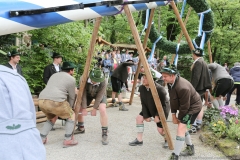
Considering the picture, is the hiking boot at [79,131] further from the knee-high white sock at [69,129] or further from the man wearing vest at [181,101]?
the man wearing vest at [181,101]

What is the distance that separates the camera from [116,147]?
5508 millimetres

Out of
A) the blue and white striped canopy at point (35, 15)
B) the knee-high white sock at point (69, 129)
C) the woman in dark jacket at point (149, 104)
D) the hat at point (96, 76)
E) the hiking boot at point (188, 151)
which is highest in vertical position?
the blue and white striped canopy at point (35, 15)

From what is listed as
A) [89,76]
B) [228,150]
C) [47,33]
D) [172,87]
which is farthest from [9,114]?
[47,33]

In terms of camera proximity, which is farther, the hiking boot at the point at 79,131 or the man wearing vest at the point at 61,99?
the hiking boot at the point at 79,131

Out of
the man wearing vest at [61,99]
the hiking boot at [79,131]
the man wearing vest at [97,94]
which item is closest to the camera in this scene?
the man wearing vest at [61,99]

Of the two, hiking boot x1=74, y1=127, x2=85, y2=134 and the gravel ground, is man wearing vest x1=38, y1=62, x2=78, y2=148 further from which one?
hiking boot x1=74, y1=127, x2=85, y2=134

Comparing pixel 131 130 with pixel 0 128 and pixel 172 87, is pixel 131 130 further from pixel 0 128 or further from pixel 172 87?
pixel 0 128

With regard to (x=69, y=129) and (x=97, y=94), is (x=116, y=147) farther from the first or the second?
(x=97, y=94)

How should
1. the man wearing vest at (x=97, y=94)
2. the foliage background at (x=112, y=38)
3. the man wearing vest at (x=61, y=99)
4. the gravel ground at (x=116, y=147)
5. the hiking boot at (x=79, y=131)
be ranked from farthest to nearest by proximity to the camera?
1. the foliage background at (x=112, y=38)
2. the hiking boot at (x=79, y=131)
3. the man wearing vest at (x=97, y=94)
4. the man wearing vest at (x=61, y=99)
5. the gravel ground at (x=116, y=147)

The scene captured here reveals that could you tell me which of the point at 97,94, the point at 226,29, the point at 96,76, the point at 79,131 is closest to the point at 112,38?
the point at 226,29

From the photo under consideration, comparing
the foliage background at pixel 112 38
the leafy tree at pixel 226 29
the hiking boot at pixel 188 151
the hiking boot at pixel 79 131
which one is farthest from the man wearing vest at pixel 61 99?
the leafy tree at pixel 226 29

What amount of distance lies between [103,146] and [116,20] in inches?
806

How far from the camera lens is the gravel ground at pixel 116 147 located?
5022 millimetres

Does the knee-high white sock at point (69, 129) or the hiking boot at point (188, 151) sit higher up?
the knee-high white sock at point (69, 129)
